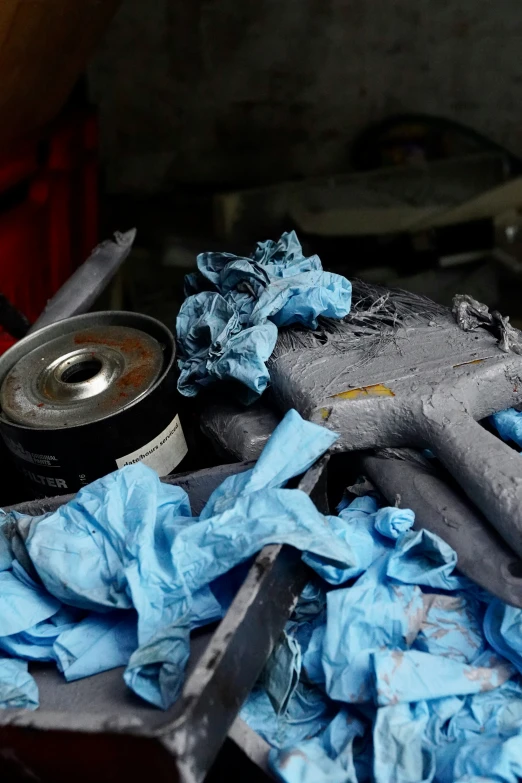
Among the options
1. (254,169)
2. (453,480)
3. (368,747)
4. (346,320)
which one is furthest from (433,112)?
(368,747)

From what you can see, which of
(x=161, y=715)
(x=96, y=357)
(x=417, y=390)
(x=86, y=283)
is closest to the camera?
(x=161, y=715)

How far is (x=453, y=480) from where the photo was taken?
1.11m

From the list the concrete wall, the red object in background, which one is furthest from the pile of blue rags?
the concrete wall

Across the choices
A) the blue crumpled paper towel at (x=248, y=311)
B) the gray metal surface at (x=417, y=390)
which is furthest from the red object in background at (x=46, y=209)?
the gray metal surface at (x=417, y=390)

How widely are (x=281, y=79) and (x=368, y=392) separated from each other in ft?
9.88

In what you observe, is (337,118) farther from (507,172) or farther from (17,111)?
(17,111)

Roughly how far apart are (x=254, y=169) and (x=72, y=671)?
3.44 metres

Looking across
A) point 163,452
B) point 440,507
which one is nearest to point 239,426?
point 163,452

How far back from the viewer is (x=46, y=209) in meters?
2.95

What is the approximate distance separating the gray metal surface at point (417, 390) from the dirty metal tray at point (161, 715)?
0.30m

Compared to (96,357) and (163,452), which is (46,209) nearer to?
(96,357)

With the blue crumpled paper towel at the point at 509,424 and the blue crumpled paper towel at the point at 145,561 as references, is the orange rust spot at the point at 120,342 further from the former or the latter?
the blue crumpled paper towel at the point at 509,424

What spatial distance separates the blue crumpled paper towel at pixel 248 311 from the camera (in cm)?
129

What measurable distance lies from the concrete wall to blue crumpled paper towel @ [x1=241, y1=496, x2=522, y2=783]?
3.19 m
